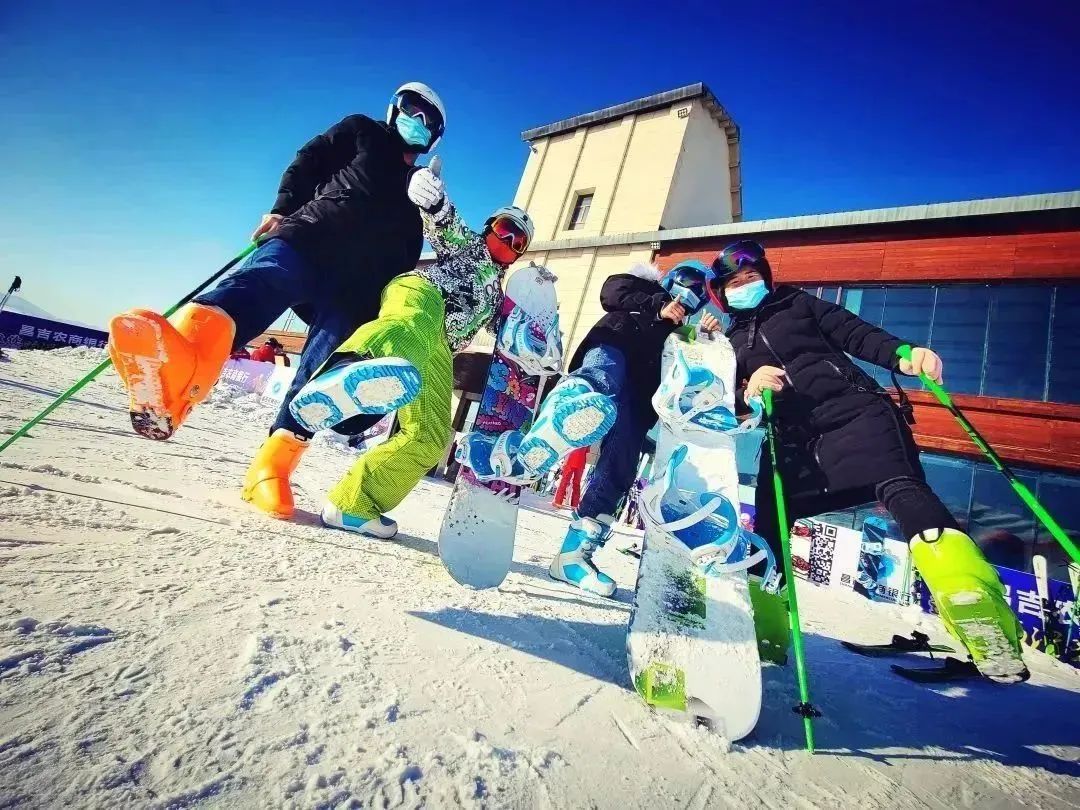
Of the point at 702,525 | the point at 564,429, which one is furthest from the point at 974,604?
the point at 564,429

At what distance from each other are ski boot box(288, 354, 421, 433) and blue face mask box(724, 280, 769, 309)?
7.23 ft

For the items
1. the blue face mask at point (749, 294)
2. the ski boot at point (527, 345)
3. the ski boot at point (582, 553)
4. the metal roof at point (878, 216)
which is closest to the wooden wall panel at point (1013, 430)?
the metal roof at point (878, 216)

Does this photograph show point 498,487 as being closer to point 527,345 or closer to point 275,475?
point 527,345

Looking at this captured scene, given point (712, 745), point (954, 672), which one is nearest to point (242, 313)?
point (712, 745)

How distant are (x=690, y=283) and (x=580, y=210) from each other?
1305 cm

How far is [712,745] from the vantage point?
1243 millimetres

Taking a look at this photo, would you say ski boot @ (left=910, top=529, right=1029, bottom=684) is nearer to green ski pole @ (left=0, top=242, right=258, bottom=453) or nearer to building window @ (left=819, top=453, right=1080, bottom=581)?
green ski pole @ (left=0, top=242, right=258, bottom=453)

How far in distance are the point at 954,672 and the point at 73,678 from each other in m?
3.94

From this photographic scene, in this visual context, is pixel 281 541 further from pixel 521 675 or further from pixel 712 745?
pixel 712 745

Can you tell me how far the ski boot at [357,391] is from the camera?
1640mm

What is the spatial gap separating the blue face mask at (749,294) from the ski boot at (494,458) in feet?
5.68

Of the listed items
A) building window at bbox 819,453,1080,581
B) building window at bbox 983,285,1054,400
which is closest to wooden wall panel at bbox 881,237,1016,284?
building window at bbox 983,285,1054,400

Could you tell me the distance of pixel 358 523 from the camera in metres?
2.47

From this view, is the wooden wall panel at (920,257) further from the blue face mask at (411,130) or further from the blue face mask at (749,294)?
the blue face mask at (411,130)
